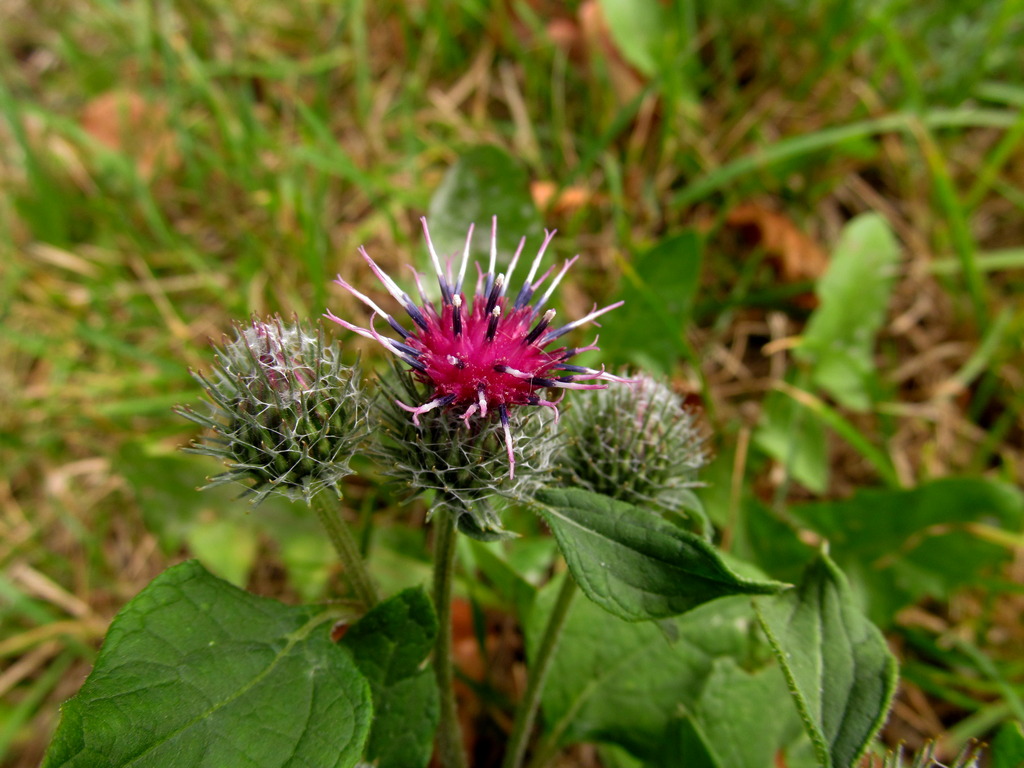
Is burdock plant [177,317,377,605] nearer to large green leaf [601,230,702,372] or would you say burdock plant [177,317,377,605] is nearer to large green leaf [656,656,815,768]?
large green leaf [656,656,815,768]

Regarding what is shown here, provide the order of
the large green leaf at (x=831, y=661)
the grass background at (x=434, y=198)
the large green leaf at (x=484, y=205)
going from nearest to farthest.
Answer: the large green leaf at (x=831, y=661)
the large green leaf at (x=484, y=205)
the grass background at (x=434, y=198)

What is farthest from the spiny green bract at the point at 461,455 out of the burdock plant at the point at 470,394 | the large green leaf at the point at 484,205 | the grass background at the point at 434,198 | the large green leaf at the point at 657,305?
the large green leaf at the point at 657,305

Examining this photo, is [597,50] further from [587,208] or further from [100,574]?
[100,574]

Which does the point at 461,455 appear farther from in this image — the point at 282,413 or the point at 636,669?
the point at 636,669

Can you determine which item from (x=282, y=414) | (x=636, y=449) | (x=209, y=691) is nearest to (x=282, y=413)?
(x=282, y=414)

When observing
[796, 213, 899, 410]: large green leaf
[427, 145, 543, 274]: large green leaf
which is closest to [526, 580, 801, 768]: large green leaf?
[427, 145, 543, 274]: large green leaf

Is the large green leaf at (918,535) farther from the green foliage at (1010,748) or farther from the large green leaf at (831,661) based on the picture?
the large green leaf at (831,661)
